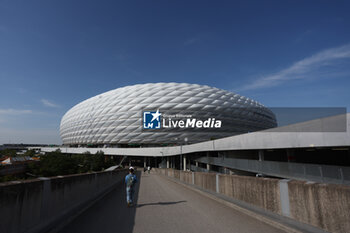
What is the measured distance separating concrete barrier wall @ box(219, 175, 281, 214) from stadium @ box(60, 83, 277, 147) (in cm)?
5249

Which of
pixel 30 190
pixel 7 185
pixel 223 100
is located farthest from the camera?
pixel 223 100

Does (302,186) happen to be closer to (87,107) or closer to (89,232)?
(89,232)

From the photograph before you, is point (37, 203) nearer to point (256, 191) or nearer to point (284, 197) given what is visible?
point (284, 197)

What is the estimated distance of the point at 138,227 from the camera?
464 cm

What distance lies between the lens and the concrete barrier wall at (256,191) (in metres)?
5.43

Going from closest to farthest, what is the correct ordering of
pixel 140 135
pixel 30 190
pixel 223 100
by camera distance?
pixel 30 190, pixel 140 135, pixel 223 100

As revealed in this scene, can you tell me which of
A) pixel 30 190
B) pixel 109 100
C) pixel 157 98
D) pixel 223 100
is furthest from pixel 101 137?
pixel 30 190

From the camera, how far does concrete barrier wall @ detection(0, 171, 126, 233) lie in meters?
3.43

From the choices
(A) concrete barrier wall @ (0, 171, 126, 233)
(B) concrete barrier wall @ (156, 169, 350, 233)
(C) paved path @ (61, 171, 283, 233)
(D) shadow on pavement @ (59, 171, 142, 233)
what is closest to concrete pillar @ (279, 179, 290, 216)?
(B) concrete barrier wall @ (156, 169, 350, 233)

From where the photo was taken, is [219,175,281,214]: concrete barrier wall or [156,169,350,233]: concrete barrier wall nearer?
[156,169,350,233]: concrete barrier wall

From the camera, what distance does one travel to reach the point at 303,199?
4371 mm

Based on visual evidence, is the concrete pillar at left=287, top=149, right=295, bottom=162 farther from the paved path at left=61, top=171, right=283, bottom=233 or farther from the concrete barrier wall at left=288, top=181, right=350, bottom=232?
the concrete barrier wall at left=288, top=181, right=350, bottom=232

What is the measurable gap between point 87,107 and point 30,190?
83160 mm

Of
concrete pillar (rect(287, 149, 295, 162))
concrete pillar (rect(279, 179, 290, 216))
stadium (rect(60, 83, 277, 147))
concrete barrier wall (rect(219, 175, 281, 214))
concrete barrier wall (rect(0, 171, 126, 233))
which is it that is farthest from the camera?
stadium (rect(60, 83, 277, 147))
